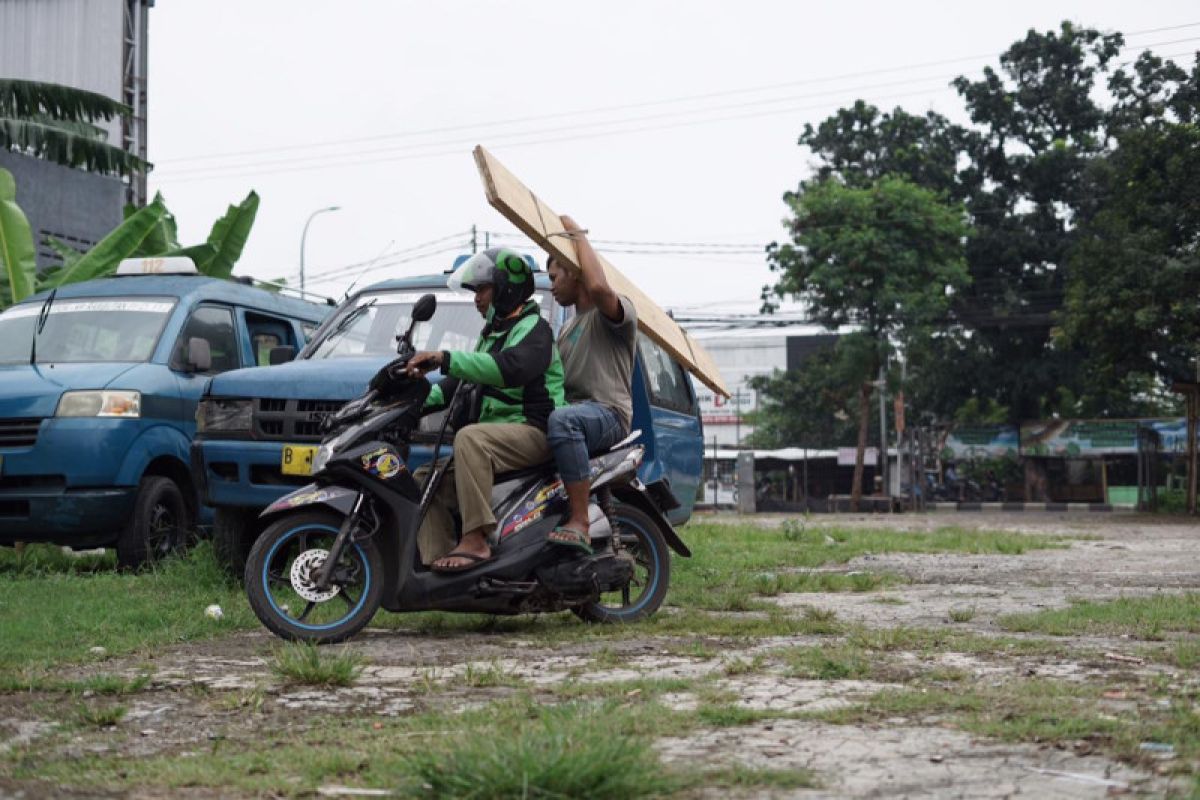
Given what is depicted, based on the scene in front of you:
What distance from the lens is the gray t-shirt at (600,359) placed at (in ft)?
23.6

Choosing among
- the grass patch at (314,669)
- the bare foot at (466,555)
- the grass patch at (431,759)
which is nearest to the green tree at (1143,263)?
the bare foot at (466,555)

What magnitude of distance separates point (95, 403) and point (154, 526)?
1.05 meters

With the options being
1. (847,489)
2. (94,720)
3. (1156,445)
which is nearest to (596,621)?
(94,720)

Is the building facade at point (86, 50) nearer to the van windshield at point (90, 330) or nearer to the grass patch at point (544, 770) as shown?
the van windshield at point (90, 330)

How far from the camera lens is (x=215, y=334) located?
11664 mm

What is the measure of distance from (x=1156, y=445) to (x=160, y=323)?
101 ft

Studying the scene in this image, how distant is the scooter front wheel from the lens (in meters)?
6.46

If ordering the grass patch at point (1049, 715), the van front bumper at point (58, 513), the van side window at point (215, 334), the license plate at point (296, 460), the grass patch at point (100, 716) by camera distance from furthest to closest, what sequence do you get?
the van side window at point (215, 334), the van front bumper at point (58, 513), the license plate at point (296, 460), the grass patch at point (100, 716), the grass patch at point (1049, 715)

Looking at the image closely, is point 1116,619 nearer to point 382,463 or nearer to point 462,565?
point 462,565

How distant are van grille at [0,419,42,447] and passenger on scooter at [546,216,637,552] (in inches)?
189

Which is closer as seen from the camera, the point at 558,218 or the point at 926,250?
the point at 558,218

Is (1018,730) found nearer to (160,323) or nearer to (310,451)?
(310,451)

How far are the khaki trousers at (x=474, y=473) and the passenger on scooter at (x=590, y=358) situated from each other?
164 millimetres

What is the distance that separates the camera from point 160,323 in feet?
36.8
